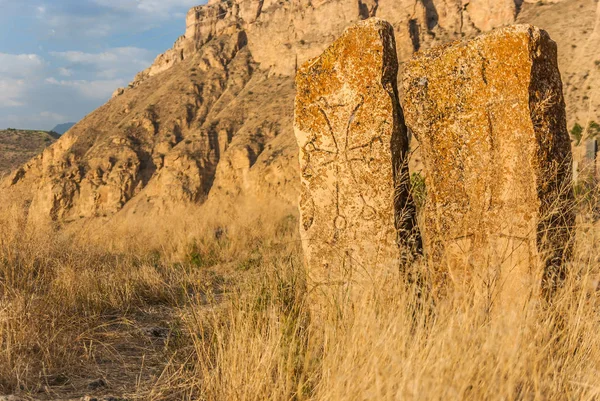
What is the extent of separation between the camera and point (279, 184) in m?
26.2

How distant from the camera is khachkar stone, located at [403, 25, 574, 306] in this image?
293 centimetres

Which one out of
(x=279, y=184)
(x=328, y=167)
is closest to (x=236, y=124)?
(x=279, y=184)

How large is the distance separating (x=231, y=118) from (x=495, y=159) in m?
30.5

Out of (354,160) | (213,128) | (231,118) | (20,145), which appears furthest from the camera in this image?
(20,145)

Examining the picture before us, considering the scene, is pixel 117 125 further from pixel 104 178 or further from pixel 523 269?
pixel 523 269

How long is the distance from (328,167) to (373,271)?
840 mm

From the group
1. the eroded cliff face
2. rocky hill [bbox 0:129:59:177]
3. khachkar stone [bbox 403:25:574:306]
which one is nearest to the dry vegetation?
khachkar stone [bbox 403:25:574:306]

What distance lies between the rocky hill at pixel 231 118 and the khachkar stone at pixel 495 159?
2141 centimetres

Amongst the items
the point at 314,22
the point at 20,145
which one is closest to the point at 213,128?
the point at 314,22

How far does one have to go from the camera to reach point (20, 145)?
4694 centimetres

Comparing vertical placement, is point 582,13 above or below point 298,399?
above

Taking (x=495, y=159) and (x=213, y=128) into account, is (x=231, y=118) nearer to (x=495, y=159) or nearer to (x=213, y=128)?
(x=213, y=128)

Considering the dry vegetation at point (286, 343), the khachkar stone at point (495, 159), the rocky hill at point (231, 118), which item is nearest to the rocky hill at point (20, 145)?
the rocky hill at point (231, 118)

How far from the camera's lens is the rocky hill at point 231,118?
27.2m
